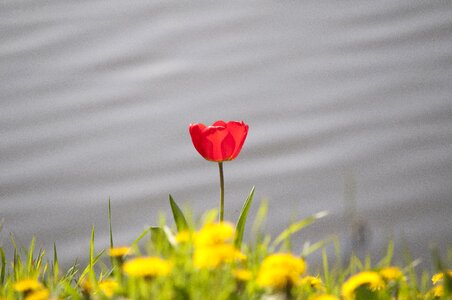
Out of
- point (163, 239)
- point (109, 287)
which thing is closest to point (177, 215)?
point (163, 239)

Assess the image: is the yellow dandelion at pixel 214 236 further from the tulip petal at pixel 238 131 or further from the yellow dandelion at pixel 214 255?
the tulip petal at pixel 238 131

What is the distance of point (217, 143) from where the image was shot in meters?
0.92

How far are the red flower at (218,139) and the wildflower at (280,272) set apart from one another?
347 millimetres

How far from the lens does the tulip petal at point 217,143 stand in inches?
36.1

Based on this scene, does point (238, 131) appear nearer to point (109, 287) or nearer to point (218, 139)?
point (218, 139)

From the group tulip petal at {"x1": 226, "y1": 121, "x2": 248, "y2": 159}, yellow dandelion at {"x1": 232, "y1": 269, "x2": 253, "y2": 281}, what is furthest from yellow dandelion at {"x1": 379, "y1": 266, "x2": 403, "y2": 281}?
tulip petal at {"x1": 226, "y1": 121, "x2": 248, "y2": 159}

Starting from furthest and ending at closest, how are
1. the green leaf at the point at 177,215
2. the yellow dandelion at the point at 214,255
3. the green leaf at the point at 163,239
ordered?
the green leaf at the point at 177,215, the green leaf at the point at 163,239, the yellow dandelion at the point at 214,255

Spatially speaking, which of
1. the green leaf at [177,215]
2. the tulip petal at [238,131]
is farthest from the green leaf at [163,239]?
the tulip petal at [238,131]

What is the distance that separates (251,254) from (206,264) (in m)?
0.17

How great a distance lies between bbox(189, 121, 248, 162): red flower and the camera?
3.01 ft

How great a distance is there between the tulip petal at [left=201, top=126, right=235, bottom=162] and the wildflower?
0.35m

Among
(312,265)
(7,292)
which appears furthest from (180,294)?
(312,265)

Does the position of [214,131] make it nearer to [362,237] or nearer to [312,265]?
[362,237]

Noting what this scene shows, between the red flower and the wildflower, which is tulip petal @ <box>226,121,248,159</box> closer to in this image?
the red flower
